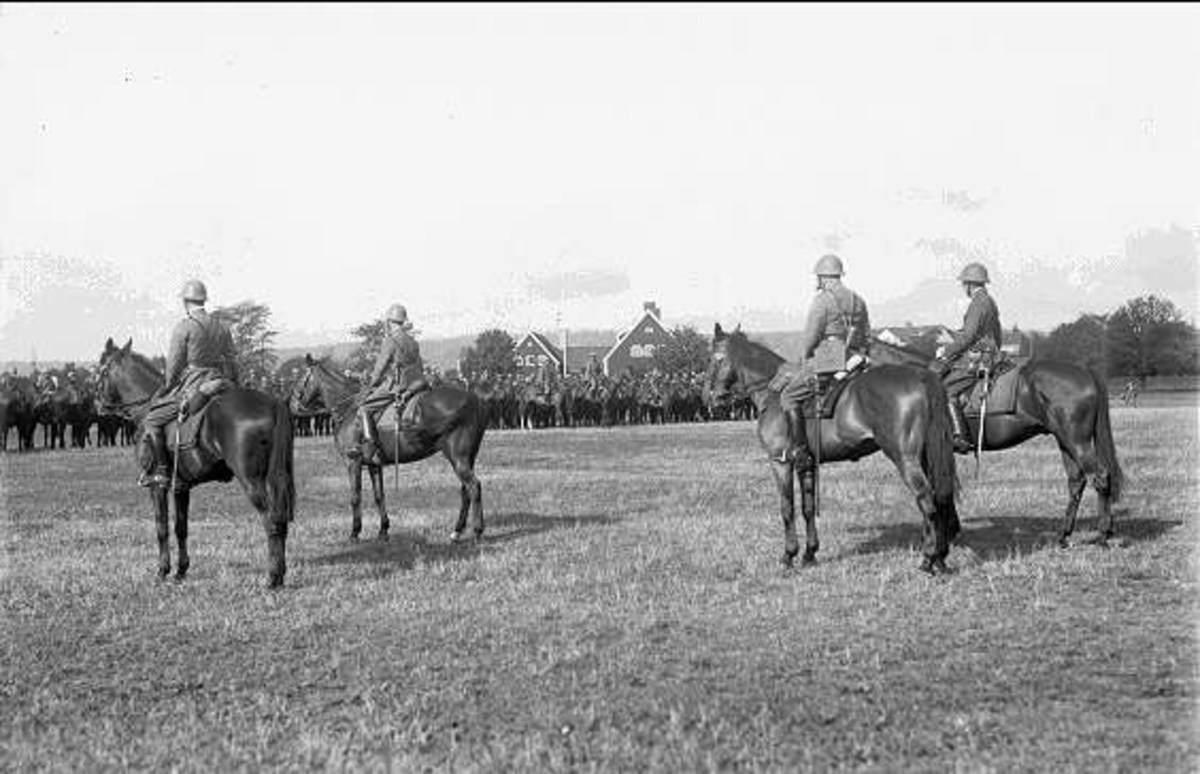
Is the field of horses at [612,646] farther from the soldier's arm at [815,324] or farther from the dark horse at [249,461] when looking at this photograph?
the soldier's arm at [815,324]

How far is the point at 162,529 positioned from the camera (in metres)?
11.8

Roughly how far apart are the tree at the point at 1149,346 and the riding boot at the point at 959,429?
8197 cm

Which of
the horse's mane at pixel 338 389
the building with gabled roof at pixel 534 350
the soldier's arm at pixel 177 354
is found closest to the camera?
the soldier's arm at pixel 177 354

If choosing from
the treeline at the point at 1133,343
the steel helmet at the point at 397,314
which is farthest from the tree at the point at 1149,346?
the steel helmet at the point at 397,314

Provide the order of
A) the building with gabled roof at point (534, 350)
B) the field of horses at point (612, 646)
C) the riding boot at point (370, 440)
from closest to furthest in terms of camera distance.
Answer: the field of horses at point (612, 646) < the riding boot at point (370, 440) < the building with gabled roof at point (534, 350)

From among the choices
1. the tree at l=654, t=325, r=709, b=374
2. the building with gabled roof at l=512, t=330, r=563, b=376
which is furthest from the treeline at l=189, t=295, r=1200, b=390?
the building with gabled roof at l=512, t=330, r=563, b=376

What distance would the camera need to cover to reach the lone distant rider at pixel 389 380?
47.5 ft

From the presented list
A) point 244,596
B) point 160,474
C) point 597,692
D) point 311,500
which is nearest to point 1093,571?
point 597,692

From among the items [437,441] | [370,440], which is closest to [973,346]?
[437,441]

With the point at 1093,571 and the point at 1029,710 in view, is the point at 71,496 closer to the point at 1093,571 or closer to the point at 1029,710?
the point at 1093,571

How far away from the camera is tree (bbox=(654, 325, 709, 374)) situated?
9569 cm

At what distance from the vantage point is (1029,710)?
654 cm

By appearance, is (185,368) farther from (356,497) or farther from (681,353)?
(681,353)

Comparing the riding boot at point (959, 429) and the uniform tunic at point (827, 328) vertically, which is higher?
the uniform tunic at point (827, 328)
